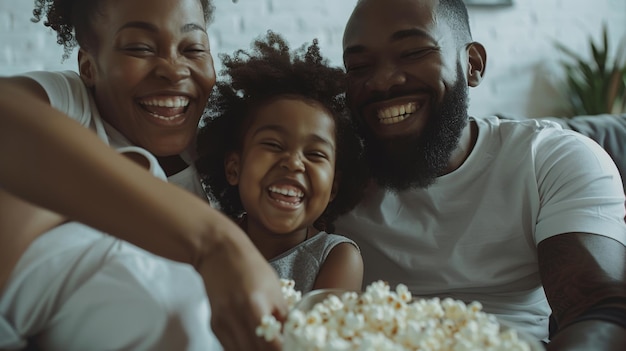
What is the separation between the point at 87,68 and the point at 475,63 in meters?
0.97

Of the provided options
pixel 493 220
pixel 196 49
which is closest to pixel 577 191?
pixel 493 220

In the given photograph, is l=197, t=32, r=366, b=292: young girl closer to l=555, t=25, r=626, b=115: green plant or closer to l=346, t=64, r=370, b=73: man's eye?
l=346, t=64, r=370, b=73: man's eye

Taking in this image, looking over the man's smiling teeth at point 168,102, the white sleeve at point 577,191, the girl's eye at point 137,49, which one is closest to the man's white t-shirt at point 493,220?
the white sleeve at point 577,191

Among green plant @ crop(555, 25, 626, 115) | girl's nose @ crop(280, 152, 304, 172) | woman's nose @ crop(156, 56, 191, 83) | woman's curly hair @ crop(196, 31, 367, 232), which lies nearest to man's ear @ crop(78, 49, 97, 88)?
woman's nose @ crop(156, 56, 191, 83)

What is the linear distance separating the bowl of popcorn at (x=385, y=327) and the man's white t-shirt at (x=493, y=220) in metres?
0.67

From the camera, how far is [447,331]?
2.12ft

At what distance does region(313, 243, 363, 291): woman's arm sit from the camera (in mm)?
1176

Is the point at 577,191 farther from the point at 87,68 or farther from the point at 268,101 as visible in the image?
the point at 87,68

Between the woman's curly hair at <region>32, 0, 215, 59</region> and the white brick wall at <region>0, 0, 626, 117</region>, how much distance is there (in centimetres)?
114

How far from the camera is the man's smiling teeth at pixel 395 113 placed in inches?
57.6

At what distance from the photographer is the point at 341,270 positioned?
1.19 meters

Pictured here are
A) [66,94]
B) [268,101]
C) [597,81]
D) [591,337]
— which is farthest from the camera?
[597,81]

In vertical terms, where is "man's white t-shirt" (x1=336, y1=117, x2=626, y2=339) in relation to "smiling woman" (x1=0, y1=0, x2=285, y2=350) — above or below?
below

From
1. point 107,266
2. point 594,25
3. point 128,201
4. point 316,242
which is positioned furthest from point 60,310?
point 594,25
